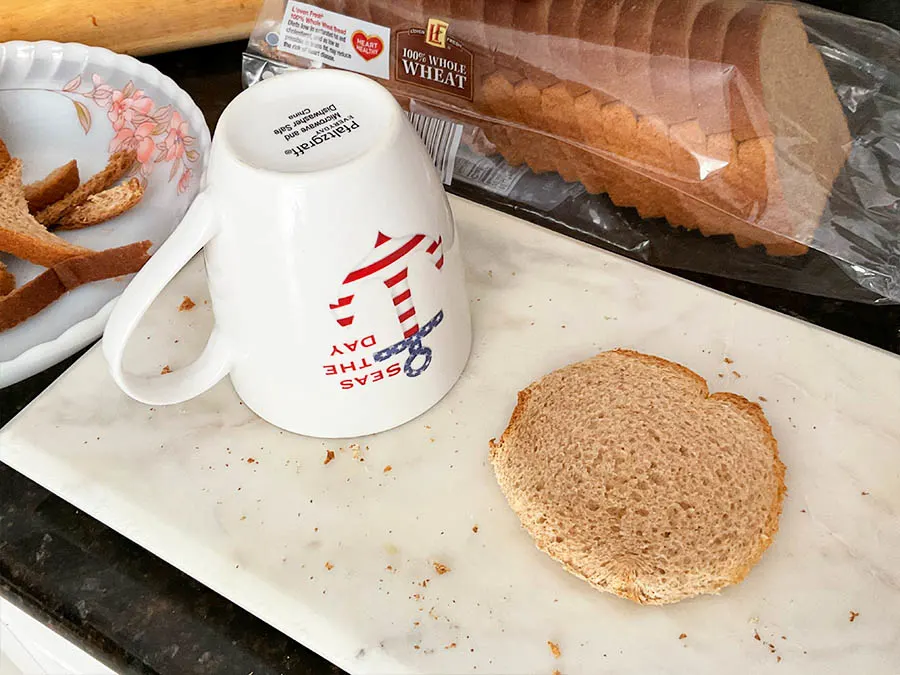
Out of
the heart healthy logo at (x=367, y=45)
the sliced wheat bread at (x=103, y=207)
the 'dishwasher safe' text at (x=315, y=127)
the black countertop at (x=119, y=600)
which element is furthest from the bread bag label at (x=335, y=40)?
the black countertop at (x=119, y=600)

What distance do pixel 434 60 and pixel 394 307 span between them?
388 mm

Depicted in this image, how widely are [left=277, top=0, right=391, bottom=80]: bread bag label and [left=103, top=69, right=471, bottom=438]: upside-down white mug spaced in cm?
32

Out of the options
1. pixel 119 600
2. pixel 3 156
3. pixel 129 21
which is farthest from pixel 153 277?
pixel 129 21

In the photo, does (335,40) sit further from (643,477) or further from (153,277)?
(643,477)

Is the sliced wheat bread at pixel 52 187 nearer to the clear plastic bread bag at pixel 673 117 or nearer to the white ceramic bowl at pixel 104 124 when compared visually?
the white ceramic bowl at pixel 104 124

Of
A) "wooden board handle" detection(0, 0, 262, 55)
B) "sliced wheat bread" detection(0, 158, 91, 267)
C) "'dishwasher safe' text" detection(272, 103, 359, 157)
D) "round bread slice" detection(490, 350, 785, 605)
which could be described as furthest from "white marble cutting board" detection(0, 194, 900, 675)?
"wooden board handle" detection(0, 0, 262, 55)

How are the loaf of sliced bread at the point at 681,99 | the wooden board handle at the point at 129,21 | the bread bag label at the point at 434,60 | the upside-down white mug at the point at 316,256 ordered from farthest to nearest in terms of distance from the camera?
the wooden board handle at the point at 129,21
the bread bag label at the point at 434,60
the loaf of sliced bread at the point at 681,99
the upside-down white mug at the point at 316,256

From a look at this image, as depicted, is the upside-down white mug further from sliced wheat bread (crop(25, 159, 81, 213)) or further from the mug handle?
sliced wheat bread (crop(25, 159, 81, 213))

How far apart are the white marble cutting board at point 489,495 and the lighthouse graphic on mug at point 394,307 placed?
8 cm

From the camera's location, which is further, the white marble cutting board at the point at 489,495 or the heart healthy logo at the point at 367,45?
the heart healthy logo at the point at 367,45

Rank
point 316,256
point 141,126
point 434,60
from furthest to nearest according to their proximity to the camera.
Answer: point 141,126
point 434,60
point 316,256

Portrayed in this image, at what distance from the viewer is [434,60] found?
904mm

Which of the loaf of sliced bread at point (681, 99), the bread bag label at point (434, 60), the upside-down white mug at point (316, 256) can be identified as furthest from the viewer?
the bread bag label at point (434, 60)

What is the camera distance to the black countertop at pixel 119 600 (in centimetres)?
64
